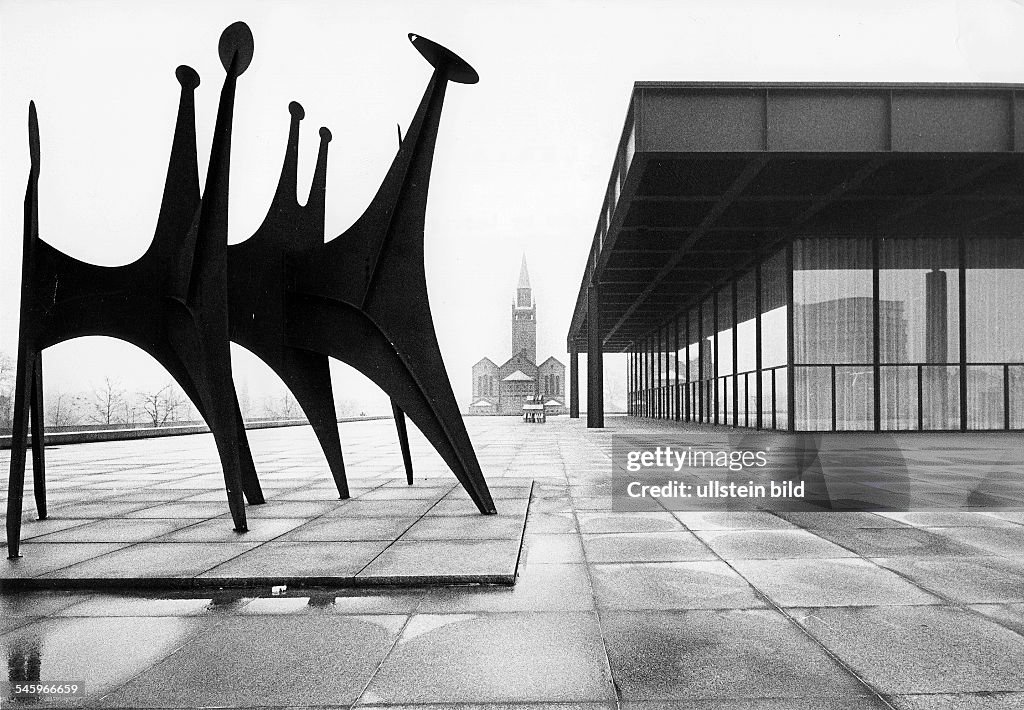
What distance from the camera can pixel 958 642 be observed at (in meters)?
3.66

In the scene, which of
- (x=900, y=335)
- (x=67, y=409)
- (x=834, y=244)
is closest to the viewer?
(x=900, y=335)

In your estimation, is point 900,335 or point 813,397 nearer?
point 813,397

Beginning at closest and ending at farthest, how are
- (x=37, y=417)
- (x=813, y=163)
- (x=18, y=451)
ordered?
(x=18, y=451)
(x=37, y=417)
(x=813, y=163)

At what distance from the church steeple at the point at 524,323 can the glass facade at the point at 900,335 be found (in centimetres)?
12539

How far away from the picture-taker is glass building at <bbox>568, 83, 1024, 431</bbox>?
14680mm

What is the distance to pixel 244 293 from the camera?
812cm

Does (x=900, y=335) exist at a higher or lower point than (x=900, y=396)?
higher

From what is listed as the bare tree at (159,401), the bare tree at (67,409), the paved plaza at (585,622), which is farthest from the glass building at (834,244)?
the bare tree at (159,401)

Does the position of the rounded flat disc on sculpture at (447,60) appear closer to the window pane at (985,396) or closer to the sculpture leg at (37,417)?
the sculpture leg at (37,417)

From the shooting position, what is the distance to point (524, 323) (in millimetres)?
152000

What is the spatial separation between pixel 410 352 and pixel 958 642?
212 inches

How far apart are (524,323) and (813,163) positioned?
136231mm

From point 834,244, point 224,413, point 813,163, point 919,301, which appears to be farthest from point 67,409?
point 224,413

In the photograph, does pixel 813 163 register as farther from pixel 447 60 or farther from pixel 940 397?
pixel 447 60
